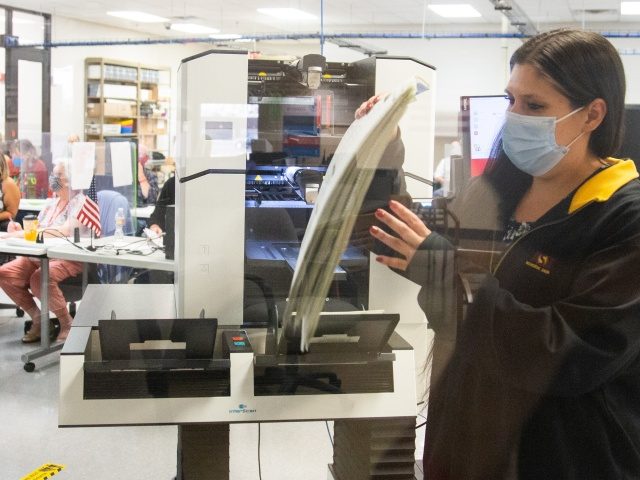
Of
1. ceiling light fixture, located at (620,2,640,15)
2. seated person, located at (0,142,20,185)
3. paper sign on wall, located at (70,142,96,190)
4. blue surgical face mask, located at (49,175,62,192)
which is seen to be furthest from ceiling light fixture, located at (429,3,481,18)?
seated person, located at (0,142,20,185)

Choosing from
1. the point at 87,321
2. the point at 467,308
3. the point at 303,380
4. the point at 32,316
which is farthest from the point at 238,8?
the point at 467,308

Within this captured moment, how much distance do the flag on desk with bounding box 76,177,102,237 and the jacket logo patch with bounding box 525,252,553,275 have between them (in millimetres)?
3331

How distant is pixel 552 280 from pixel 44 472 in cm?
221

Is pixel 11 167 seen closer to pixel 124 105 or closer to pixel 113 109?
pixel 113 109

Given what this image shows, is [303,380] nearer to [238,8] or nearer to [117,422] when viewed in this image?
[117,422]

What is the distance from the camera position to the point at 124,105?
8.45 meters

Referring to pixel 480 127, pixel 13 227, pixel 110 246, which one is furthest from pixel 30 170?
pixel 480 127

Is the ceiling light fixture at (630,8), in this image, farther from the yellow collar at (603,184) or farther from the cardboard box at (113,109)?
the cardboard box at (113,109)

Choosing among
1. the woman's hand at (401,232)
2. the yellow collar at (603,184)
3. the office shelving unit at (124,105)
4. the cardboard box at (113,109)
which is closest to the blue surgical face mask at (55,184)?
the woman's hand at (401,232)

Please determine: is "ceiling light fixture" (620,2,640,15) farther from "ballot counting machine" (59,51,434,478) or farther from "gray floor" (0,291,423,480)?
"gray floor" (0,291,423,480)

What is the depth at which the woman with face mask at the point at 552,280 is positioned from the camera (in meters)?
0.64

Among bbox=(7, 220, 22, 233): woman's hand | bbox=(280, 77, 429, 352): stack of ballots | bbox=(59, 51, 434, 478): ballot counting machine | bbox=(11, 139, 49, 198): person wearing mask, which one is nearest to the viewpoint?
bbox=(280, 77, 429, 352): stack of ballots

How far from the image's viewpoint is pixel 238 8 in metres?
5.28

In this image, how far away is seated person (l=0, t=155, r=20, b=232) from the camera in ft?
14.0
